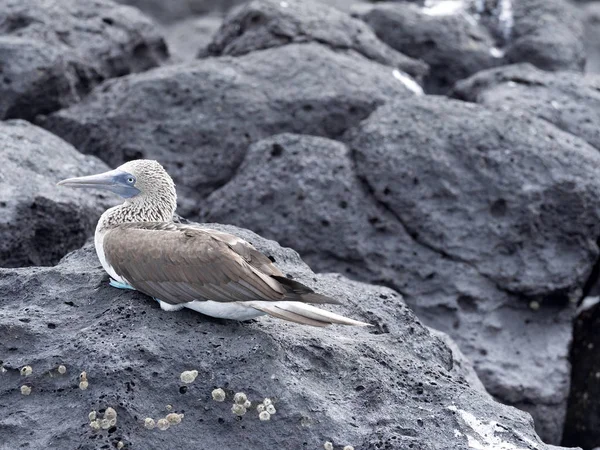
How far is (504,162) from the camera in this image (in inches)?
334

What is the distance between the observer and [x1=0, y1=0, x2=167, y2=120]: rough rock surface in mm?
9539

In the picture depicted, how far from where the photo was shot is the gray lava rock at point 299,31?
34.6 ft

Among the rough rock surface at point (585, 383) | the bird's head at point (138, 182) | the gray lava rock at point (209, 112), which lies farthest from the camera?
the gray lava rock at point (209, 112)

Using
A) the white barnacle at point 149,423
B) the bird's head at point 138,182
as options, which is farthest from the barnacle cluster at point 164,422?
the bird's head at point 138,182

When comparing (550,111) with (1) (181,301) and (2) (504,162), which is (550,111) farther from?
(1) (181,301)

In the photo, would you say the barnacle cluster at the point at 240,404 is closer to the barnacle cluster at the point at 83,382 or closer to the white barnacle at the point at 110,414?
the white barnacle at the point at 110,414

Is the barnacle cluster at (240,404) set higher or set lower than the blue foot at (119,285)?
higher

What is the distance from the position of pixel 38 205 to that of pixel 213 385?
3097 millimetres

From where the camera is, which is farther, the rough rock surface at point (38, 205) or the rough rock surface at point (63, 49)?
the rough rock surface at point (63, 49)

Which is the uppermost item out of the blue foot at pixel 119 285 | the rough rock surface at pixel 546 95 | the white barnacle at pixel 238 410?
the white barnacle at pixel 238 410

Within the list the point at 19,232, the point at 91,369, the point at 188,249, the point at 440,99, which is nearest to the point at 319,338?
the point at 188,249

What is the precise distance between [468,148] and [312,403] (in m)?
4.18

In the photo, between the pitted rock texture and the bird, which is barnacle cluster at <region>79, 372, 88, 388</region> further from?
the pitted rock texture

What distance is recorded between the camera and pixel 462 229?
8.37 metres
